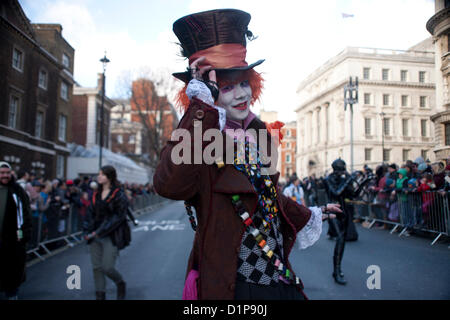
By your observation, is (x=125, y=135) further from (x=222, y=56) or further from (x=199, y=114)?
(x=199, y=114)

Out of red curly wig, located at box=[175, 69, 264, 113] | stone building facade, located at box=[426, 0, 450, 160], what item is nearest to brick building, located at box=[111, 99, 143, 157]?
red curly wig, located at box=[175, 69, 264, 113]

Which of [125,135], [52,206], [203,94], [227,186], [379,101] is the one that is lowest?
[52,206]

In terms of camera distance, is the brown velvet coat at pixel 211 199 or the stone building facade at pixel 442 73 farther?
the stone building facade at pixel 442 73

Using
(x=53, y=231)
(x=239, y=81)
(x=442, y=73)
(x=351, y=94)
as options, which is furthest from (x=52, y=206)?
(x=442, y=73)

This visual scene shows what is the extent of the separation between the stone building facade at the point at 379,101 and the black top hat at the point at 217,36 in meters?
1.24

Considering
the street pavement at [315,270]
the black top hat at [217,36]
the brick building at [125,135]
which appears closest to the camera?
the black top hat at [217,36]

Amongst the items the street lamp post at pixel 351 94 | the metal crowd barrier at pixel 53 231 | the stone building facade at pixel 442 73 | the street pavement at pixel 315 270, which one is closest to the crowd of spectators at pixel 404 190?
the stone building facade at pixel 442 73

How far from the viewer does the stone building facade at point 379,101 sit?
2705 mm

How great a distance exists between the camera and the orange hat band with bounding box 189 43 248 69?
6.36 feet

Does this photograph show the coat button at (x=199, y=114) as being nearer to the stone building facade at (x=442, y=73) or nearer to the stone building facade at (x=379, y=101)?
the stone building facade at (x=379, y=101)

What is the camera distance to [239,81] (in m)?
2.03

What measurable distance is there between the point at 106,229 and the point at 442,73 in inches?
180

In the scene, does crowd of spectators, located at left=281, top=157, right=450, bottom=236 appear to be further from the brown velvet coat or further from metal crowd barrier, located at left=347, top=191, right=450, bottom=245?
the brown velvet coat
